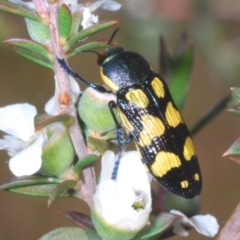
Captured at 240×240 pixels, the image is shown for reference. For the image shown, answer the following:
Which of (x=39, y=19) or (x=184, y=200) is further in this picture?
(x=184, y=200)

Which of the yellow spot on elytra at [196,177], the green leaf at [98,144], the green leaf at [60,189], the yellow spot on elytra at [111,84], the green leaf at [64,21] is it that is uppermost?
the green leaf at [64,21]

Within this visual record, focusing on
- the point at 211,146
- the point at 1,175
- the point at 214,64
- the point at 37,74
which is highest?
the point at 214,64

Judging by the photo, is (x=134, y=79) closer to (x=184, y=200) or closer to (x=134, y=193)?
(x=184, y=200)

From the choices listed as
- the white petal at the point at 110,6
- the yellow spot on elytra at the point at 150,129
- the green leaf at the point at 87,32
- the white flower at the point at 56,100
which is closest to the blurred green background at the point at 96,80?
the yellow spot on elytra at the point at 150,129

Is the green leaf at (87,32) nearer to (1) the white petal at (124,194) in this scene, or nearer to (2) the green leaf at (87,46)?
(2) the green leaf at (87,46)

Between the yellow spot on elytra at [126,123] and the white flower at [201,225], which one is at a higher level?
the yellow spot on elytra at [126,123]

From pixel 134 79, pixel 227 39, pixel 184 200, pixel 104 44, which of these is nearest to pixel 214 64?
pixel 227 39

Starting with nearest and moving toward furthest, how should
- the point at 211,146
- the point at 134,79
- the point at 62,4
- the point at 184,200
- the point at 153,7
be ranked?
the point at 62,4, the point at 184,200, the point at 134,79, the point at 153,7, the point at 211,146

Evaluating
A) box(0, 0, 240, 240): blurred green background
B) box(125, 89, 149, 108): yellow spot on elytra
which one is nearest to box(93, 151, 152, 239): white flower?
box(125, 89, 149, 108): yellow spot on elytra

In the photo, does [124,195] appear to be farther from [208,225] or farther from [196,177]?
[196,177]
